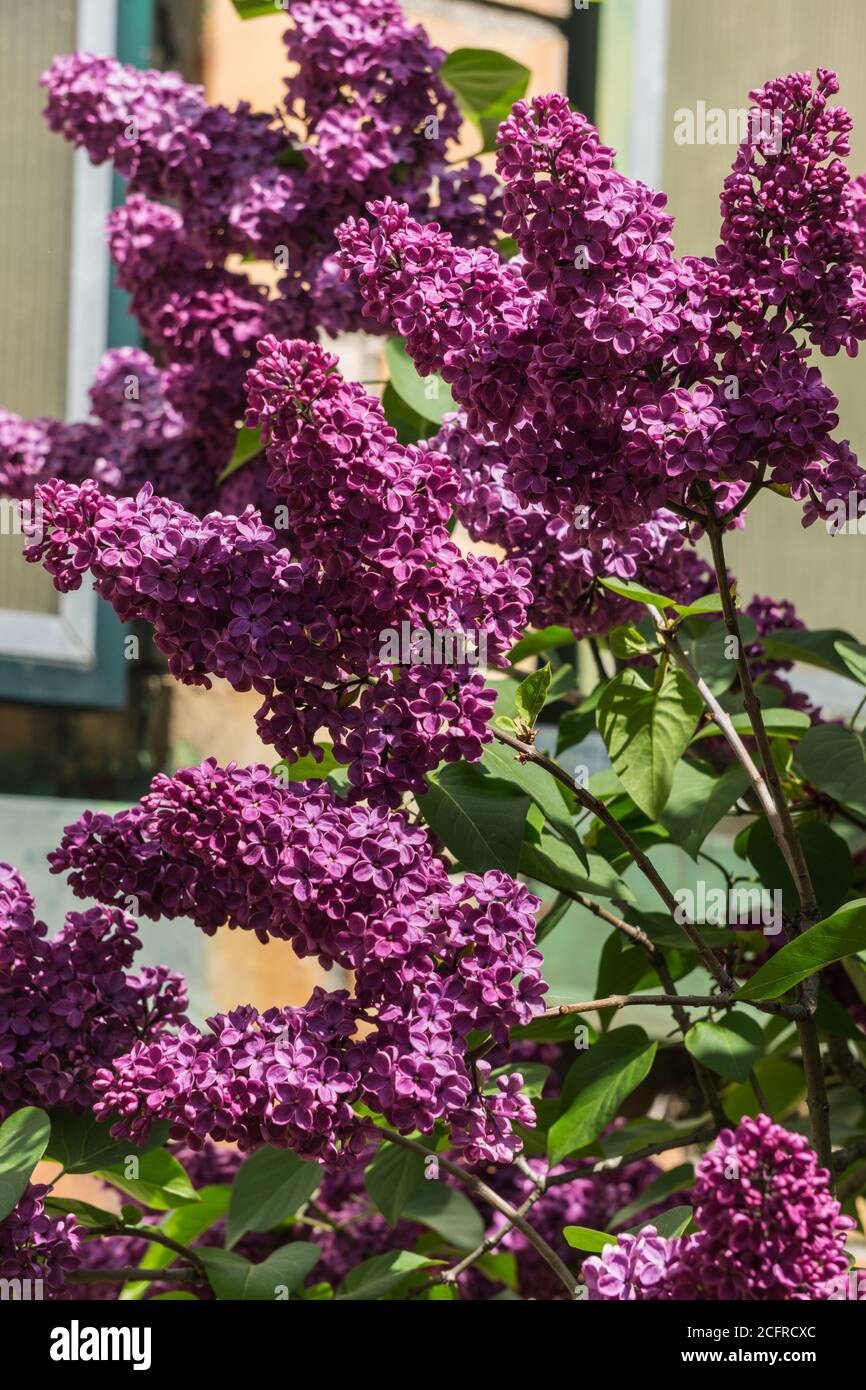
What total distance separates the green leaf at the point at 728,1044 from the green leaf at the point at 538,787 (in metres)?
0.09

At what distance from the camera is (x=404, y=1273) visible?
734mm

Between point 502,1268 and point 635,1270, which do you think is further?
point 502,1268

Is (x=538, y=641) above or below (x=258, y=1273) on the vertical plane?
above

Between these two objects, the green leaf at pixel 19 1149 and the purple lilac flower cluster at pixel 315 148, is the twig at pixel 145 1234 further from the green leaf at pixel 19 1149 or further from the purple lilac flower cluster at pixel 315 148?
the purple lilac flower cluster at pixel 315 148

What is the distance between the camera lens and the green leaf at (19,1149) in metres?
0.58

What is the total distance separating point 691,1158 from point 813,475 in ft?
2.73

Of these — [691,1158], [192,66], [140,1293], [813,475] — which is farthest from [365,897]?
[192,66]

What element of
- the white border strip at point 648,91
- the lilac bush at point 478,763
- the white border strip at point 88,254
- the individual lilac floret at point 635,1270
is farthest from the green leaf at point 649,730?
the white border strip at point 648,91

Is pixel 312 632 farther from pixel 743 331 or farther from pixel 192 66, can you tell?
pixel 192 66

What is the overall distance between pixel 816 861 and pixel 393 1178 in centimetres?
24

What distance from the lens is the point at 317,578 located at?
594mm

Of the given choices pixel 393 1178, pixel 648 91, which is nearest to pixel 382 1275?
pixel 393 1178

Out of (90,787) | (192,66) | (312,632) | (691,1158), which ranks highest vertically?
(192,66)

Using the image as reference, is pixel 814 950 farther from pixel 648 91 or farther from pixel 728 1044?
pixel 648 91
